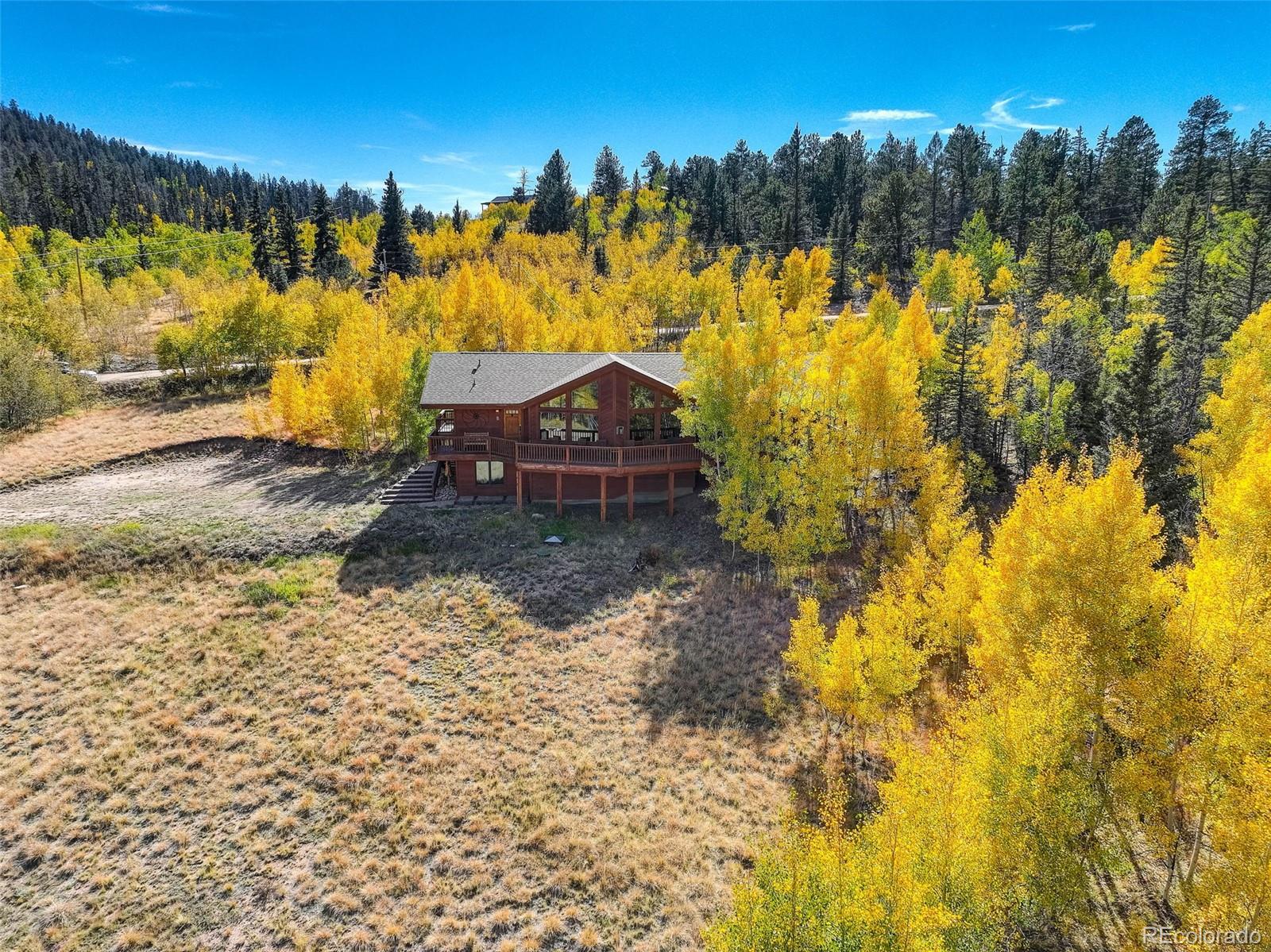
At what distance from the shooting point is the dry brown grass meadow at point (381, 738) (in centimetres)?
1290

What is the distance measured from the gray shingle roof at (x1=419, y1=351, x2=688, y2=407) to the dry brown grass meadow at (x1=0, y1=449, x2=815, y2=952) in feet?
20.4

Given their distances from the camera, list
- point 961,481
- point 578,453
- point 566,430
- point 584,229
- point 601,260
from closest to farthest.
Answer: point 961,481 < point 578,453 < point 566,430 < point 601,260 < point 584,229

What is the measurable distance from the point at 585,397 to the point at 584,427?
55.4 inches

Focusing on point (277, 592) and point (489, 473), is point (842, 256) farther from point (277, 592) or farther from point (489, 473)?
point (277, 592)

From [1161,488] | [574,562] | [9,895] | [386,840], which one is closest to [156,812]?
[9,895]

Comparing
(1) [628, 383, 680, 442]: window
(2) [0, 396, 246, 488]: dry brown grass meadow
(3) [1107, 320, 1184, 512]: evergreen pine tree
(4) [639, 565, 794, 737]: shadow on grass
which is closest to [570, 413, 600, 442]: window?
(1) [628, 383, 680, 442]: window

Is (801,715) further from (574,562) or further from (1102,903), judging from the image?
(574,562)

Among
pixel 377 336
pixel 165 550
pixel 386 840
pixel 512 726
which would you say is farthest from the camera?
pixel 377 336

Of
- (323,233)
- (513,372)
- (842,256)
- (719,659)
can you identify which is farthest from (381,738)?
(323,233)

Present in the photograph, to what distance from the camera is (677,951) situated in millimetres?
11742

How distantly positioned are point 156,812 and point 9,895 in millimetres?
2614

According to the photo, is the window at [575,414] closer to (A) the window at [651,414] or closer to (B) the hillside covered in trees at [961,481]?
(A) the window at [651,414]

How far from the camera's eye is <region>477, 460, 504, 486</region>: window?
3038 centimetres

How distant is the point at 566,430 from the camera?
28828 mm
